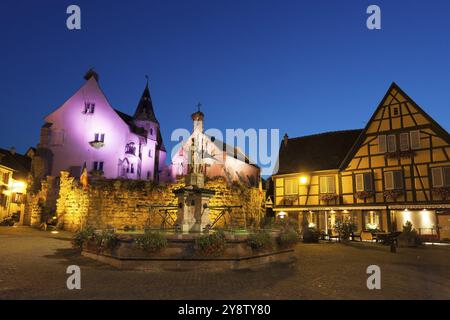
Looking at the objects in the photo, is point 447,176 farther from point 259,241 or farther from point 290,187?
point 259,241

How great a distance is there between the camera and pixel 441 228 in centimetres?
2267

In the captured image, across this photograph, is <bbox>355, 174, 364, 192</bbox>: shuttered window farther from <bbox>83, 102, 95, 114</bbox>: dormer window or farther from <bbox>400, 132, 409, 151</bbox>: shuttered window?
<bbox>83, 102, 95, 114</bbox>: dormer window

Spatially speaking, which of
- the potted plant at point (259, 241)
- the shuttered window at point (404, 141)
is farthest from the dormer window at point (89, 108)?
the potted plant at point (259, 241)

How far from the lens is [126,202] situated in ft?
80.9

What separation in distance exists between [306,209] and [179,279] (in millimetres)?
19447

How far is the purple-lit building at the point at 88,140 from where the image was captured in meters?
33.0

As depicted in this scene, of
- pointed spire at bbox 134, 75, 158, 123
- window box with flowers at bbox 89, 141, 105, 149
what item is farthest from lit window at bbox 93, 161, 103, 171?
pointed spire at bbox 134, 75, 158, 123

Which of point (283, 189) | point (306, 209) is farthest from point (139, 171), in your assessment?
point (306, 209)

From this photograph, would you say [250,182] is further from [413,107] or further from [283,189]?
[413,107]

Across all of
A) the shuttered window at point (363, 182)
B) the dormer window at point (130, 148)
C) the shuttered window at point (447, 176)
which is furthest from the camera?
the dormer window at point (130, 148)

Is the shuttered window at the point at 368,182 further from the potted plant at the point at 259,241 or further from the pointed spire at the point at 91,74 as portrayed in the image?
the pointed spire at the point at 91,74

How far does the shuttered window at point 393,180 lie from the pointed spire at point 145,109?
86.6 ft

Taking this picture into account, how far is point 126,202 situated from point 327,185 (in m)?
15.2

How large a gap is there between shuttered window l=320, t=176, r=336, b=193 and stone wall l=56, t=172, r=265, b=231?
19.2 feet
